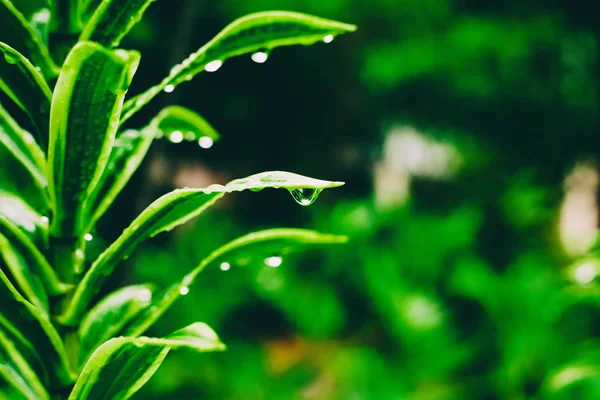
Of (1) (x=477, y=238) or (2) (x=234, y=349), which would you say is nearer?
(2) (x=234, y=349)

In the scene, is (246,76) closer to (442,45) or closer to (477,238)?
(442,45)

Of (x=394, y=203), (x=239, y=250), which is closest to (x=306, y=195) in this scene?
(x=239, y=250)

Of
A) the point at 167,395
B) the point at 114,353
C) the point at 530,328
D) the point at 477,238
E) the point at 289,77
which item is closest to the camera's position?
the point at 114,353

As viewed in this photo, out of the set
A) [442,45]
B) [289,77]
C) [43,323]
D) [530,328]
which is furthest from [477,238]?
[43,323]

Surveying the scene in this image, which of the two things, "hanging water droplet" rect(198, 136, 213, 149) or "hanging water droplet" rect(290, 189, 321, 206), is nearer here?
"hanging water droplet" rect(290, 189, 321, 206)

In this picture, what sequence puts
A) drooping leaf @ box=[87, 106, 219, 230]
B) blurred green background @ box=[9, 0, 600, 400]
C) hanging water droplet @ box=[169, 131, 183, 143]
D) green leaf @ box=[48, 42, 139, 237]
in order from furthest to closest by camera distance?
blurred green background @ box=[9, 0, 600, 400] → hanging water droplet @ box=[169, 131, 183, 143] → drooping leaf @ box=[87, 106, 219, 230] → green leaf @ box=[48, 42, 139, 237]

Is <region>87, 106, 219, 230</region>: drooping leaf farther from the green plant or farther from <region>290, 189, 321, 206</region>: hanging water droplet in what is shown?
<region>290, 189, 321, 206</region>: hanging water droplet

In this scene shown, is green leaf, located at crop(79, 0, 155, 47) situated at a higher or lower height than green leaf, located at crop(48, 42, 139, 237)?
higher

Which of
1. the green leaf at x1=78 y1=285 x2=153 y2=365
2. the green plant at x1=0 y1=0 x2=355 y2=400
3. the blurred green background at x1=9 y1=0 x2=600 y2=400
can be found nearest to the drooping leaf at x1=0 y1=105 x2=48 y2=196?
the green plant at x1=0 y1=0 x2=355 y2=400
